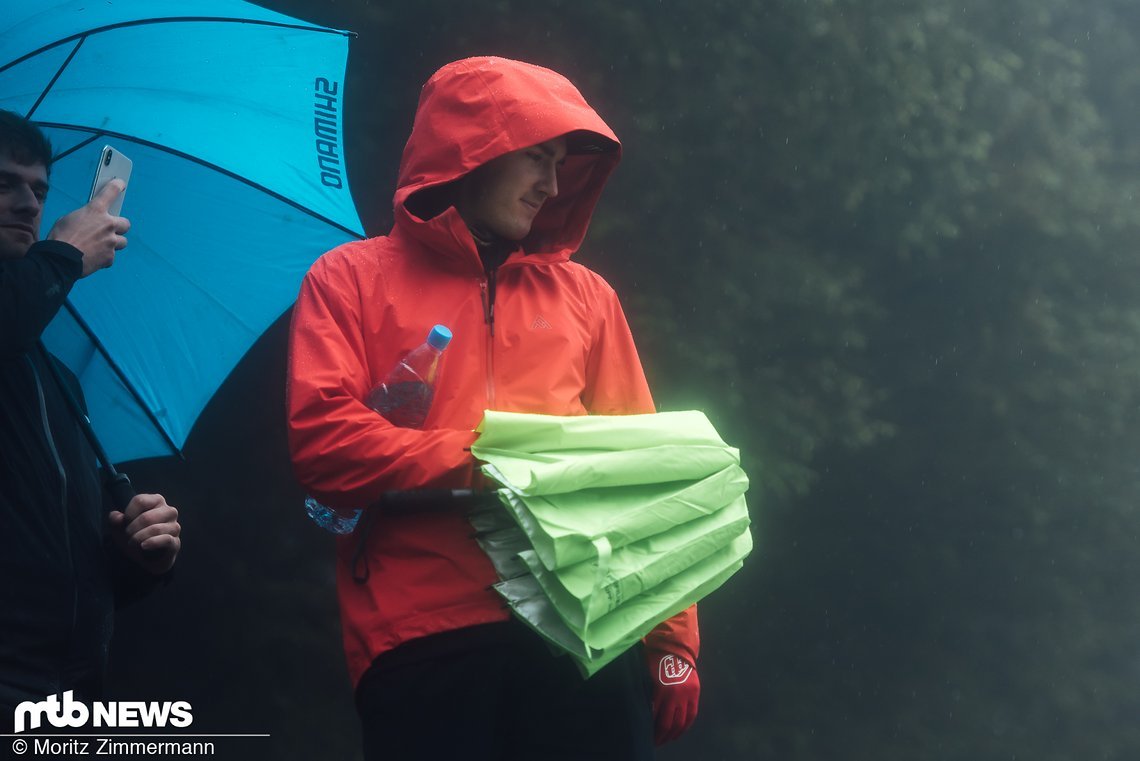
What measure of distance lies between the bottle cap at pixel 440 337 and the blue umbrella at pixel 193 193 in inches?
24.5

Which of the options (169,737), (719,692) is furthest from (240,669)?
(719,692)

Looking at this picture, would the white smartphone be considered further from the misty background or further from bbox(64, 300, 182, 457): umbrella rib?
the misty background

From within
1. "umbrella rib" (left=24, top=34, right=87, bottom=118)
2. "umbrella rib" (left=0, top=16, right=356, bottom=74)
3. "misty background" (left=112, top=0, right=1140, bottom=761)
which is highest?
"umbrella rib" (left=0, top=16, right=356, bottom=74)

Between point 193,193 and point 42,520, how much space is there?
833 mm

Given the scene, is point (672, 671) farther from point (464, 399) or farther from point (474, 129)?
point (474, 129)

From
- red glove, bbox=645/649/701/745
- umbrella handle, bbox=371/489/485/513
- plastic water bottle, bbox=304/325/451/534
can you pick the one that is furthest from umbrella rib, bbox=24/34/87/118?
red glove, bbox=645/649/701/745

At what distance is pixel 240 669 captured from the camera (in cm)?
373

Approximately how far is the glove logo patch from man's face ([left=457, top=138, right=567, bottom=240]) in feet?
2.98

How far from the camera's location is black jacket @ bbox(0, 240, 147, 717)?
1.97m

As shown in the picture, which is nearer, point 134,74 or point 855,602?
point 134,74

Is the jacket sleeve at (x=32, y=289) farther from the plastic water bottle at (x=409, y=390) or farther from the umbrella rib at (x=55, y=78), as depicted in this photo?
the plastic water bottle at (x=409, y=390)

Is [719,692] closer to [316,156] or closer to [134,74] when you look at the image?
[316,156]

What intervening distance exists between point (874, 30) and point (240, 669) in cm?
332

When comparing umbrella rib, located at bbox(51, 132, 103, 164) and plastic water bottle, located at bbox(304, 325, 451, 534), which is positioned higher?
umbrella rib, located at bbox(51, 132, 103, 164)
